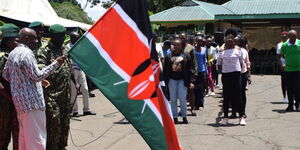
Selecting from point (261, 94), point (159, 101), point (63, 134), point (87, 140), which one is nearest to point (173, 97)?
point (87, 140)

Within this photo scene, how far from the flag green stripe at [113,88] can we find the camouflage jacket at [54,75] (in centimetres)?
200

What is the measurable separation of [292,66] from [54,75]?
6.51 m

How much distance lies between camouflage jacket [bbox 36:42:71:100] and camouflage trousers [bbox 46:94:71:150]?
0.12 m

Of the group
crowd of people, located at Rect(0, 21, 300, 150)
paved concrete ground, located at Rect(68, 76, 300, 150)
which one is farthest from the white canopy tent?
paved concrete ground, located at Rect(68, 76, 300, 150)

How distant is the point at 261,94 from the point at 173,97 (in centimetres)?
623

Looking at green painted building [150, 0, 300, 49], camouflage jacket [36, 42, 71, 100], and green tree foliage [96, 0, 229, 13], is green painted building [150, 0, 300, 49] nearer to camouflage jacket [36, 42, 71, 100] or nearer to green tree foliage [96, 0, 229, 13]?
green tree foliage [96, 0, 229, 13]

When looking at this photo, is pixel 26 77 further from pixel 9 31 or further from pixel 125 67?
pixel 125 67

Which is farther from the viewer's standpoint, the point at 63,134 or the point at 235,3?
the point at 235,3

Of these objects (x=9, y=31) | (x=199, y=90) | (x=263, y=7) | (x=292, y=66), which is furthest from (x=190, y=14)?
(x=9, y=31)

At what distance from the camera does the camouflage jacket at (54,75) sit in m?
6.15

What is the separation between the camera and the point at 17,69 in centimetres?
493

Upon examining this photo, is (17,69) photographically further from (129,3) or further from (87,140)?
(87,140)

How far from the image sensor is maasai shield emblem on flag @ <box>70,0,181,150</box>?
423 cm

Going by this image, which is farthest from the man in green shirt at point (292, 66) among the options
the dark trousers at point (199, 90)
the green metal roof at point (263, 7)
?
the green metal roof at point (263, 7)
